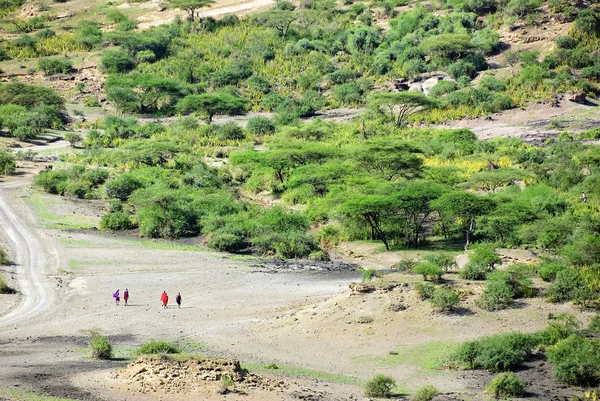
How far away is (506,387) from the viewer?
2823cm

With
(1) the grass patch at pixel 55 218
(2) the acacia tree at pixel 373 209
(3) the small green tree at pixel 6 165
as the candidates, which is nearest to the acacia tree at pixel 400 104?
(3) the small green tree at pixel 6 165

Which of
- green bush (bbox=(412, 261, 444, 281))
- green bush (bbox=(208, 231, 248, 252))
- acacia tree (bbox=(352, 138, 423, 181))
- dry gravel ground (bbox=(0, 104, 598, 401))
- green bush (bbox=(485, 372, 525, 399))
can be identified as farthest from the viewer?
acacia tree (bbox=(352, 138, 423, 181))

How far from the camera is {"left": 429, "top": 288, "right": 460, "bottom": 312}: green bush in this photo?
3572 cm

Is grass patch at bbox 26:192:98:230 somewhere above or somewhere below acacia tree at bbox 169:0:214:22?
below

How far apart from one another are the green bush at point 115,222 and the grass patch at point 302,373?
93.9 feet

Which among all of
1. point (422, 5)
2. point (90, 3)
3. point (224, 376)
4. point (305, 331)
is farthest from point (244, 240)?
point (90, 3)

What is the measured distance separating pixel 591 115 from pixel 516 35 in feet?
79.4

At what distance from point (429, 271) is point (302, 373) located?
1005cm

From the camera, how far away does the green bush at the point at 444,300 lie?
117 ft

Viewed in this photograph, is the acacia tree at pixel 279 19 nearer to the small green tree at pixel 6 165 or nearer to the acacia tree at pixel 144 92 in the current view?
the acacia tree at pixel 144 92

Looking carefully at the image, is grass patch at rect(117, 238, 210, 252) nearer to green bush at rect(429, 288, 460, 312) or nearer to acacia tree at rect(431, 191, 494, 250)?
acacia tree at rect(431, 191, 494, 250)

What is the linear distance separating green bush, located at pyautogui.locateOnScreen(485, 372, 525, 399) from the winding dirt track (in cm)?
1982

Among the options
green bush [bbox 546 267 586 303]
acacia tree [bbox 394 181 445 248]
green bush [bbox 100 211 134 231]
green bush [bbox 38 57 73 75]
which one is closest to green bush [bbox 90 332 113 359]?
green bush [bbox 546 267 586 303]

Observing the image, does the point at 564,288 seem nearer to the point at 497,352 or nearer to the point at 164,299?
the point at 497,352
